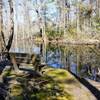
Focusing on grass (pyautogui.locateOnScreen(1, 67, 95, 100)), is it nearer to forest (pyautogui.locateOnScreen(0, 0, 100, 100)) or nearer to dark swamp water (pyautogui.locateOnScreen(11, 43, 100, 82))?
forest (pyautogui.locateOnScreen(0, 0, 100, 100))

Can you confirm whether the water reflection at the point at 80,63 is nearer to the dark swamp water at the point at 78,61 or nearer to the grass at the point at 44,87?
the dark swamp water at the point at 78,61

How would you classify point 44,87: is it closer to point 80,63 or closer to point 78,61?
point 80,63

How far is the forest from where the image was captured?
907cm

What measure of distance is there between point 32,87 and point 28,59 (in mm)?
4366

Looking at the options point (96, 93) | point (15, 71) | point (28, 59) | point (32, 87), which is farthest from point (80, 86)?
point (28, 59)

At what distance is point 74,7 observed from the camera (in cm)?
5188

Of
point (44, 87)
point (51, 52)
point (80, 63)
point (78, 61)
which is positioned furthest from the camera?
point (51, 52)

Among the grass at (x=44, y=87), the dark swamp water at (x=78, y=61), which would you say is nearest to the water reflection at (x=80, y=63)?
the dark swamp water at (x=78, y=61)

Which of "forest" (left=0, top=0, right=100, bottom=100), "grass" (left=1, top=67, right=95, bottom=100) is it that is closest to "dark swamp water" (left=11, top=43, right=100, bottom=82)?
"forest" (left=0, top=0, right=100, bottom=100)

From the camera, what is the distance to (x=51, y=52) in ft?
101

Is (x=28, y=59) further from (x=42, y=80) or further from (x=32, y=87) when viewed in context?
(x=32, y=87)

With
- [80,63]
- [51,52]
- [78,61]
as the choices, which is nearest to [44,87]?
[80,63]

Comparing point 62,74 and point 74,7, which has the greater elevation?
point 74,7

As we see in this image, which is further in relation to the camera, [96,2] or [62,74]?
[96,2]
